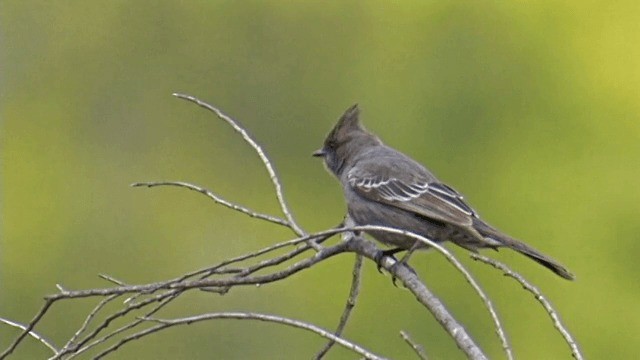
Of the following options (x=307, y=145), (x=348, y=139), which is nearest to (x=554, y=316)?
(x=348, y=139)

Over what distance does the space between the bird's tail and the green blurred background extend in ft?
25.2

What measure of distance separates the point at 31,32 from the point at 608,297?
9.79m

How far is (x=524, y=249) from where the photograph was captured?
4320 millimetres

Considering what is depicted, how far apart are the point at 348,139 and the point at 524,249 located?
1.71 m

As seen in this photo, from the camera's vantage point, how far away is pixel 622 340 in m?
13.0

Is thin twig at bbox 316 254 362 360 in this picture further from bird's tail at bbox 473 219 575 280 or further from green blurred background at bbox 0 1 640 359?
green blurred background at bbox 0 1 640 359

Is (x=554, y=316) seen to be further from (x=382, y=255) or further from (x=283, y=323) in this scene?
(x=382, y=255)

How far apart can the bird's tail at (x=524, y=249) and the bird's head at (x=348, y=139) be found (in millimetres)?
1107

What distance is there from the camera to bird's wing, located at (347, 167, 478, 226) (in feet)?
16.0

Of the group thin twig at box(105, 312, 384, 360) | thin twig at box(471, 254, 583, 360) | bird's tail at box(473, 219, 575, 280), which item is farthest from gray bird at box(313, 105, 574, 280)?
thin twig at box(105, 312, 384, 360)

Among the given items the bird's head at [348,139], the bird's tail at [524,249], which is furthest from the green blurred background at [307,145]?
the bird's tail at [524,249]

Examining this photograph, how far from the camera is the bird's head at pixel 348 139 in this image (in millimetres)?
5844

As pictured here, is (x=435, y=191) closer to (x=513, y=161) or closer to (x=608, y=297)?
(x=608, y=297)

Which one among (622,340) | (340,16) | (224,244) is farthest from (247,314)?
(340,16)
